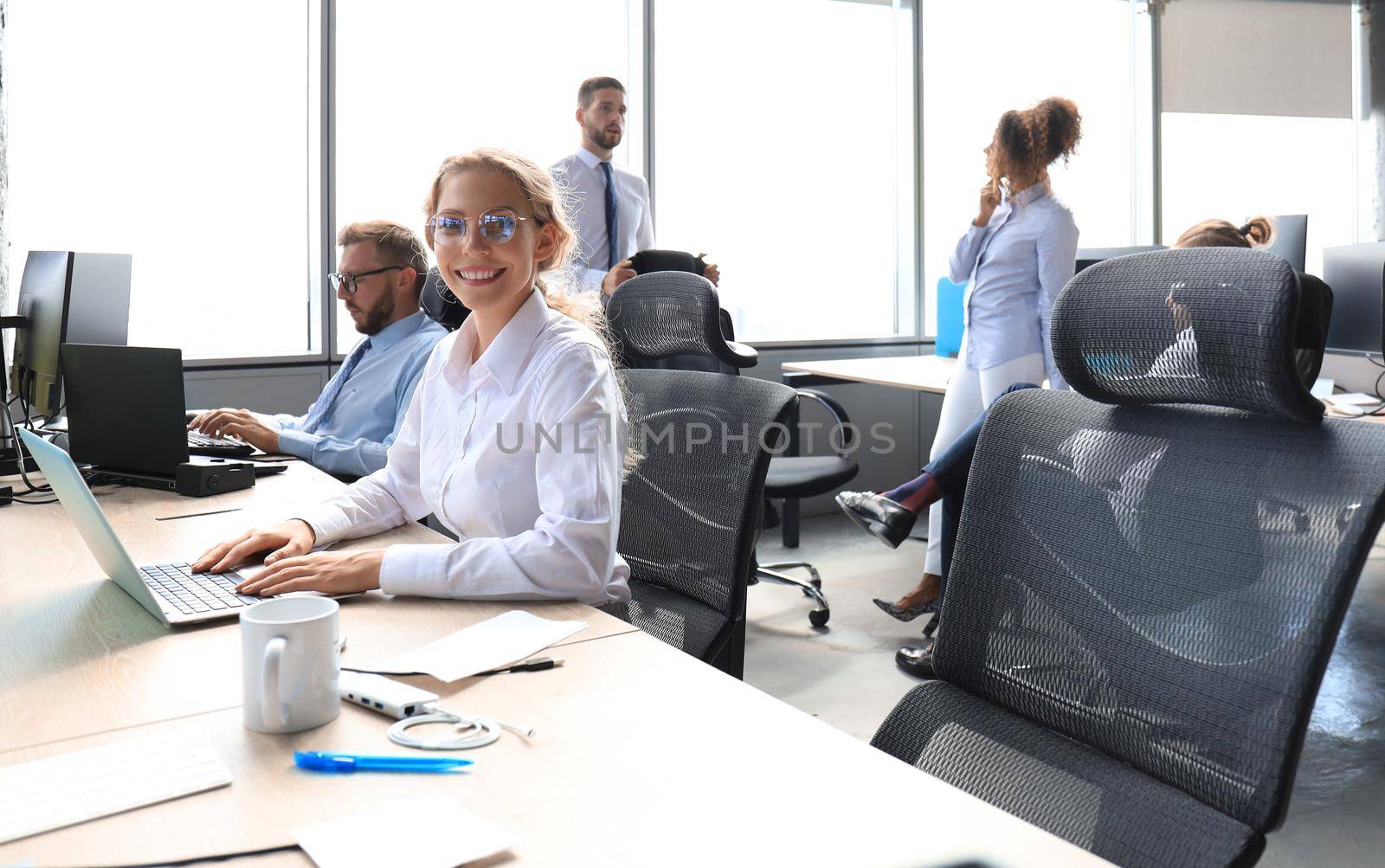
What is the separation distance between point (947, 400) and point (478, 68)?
2.52 meters

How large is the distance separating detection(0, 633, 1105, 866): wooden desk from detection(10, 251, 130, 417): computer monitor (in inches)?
66.1

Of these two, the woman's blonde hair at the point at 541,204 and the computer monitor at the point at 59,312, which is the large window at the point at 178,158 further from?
the woman's blonde hair at the point at 541,204

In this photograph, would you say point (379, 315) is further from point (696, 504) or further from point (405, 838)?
point (405, 838)

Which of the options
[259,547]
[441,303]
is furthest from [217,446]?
[259,547]

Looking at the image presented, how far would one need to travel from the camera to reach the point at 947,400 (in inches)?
145

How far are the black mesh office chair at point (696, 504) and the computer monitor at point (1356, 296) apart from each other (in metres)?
2.48

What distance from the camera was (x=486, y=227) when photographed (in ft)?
5.52

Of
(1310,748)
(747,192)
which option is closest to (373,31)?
(747,192)

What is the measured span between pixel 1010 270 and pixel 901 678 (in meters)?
1.36

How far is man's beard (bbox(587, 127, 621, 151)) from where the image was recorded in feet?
13.7

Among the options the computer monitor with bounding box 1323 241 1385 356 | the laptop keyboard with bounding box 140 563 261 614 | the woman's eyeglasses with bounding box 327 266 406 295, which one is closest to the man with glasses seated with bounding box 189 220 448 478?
the woman's eyeglasses with bounding box 327 266 406 295

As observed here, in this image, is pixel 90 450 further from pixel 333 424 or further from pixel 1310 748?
pixel 1310 748

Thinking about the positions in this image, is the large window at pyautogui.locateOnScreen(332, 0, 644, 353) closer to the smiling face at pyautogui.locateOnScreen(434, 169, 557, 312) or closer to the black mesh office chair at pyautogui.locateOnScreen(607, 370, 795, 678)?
the black mesh office chair at pyautogui.locateOnScreen(607, 370, 795, 678)

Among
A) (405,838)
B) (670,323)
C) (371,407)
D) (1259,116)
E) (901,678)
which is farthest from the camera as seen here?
(1259,116)
